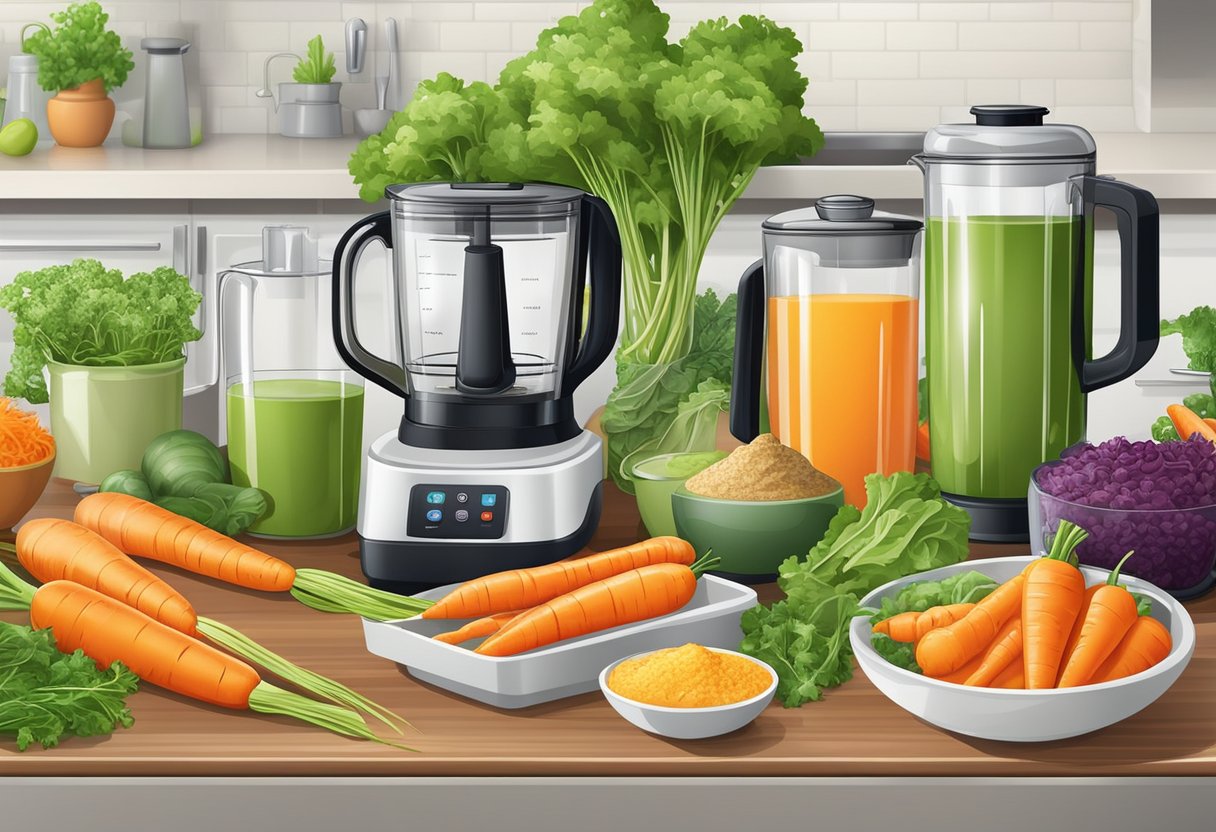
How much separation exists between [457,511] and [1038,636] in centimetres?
48

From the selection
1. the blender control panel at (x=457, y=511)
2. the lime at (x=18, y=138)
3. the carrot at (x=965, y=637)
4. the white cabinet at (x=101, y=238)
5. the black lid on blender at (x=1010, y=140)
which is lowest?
the carrot at (x=965, y=637)

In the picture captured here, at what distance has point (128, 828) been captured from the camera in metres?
0.84

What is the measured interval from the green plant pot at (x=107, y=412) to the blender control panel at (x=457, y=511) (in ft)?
1.17

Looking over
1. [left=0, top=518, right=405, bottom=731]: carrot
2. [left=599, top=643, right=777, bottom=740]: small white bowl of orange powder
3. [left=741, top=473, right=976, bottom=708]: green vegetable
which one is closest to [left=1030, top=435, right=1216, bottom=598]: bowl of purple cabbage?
[left=741, top=473, right=976, bottom=708]: green vegetable

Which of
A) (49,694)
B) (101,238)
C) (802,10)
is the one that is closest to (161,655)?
(49,694)

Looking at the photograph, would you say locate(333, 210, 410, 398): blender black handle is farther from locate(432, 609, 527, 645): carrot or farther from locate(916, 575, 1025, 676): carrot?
locate(916, 575, 1025, 676): carrot

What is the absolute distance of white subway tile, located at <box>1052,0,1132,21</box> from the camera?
12.1 feet

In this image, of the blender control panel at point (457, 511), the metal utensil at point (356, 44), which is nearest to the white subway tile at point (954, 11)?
the metal utensil at point (356, 44)

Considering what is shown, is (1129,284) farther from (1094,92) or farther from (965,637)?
(1094,92)

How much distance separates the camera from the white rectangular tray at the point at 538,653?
89cm

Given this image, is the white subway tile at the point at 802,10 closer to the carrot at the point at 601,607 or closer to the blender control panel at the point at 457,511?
the blender control panel at the point at 457,511

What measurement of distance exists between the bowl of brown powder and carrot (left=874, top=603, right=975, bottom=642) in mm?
199

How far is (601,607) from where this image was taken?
3.25ft

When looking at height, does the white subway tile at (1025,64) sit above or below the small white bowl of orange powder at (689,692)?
above
